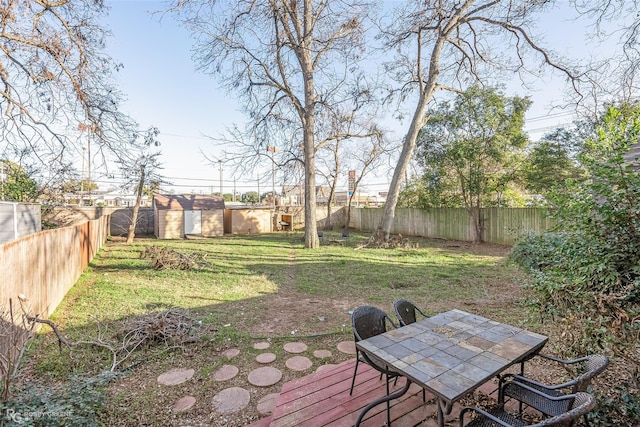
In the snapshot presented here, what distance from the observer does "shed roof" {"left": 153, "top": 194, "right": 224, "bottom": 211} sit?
49.0ft

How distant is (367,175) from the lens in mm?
18188

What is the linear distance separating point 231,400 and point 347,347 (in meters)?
1.42

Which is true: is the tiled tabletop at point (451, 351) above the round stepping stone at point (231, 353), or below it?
above

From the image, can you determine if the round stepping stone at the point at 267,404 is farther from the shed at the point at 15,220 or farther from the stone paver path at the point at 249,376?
the shed at the point at 15,220

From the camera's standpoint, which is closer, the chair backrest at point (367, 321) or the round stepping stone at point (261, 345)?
the chair backrest at point (367, 321)

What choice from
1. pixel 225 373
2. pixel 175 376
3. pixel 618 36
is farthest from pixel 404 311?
pixel 618 36

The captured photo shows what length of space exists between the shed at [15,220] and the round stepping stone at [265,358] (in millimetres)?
6235

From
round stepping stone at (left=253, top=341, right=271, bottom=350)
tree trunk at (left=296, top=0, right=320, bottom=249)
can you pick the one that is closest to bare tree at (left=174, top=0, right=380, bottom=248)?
tree trunk at (left=296, top=0, right=320, bottom=249)

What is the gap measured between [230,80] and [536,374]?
11.2m

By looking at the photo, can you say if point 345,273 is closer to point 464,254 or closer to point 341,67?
point 464,254

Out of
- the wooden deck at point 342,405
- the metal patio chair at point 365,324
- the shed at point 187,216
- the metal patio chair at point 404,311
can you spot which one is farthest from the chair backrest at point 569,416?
the shed at point 187,216

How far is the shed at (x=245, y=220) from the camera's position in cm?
1703

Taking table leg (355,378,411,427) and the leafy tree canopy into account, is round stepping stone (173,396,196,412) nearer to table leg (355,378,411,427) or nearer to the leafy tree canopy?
table leg (355,378,411,427)

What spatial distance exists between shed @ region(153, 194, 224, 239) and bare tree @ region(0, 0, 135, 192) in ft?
29.6
